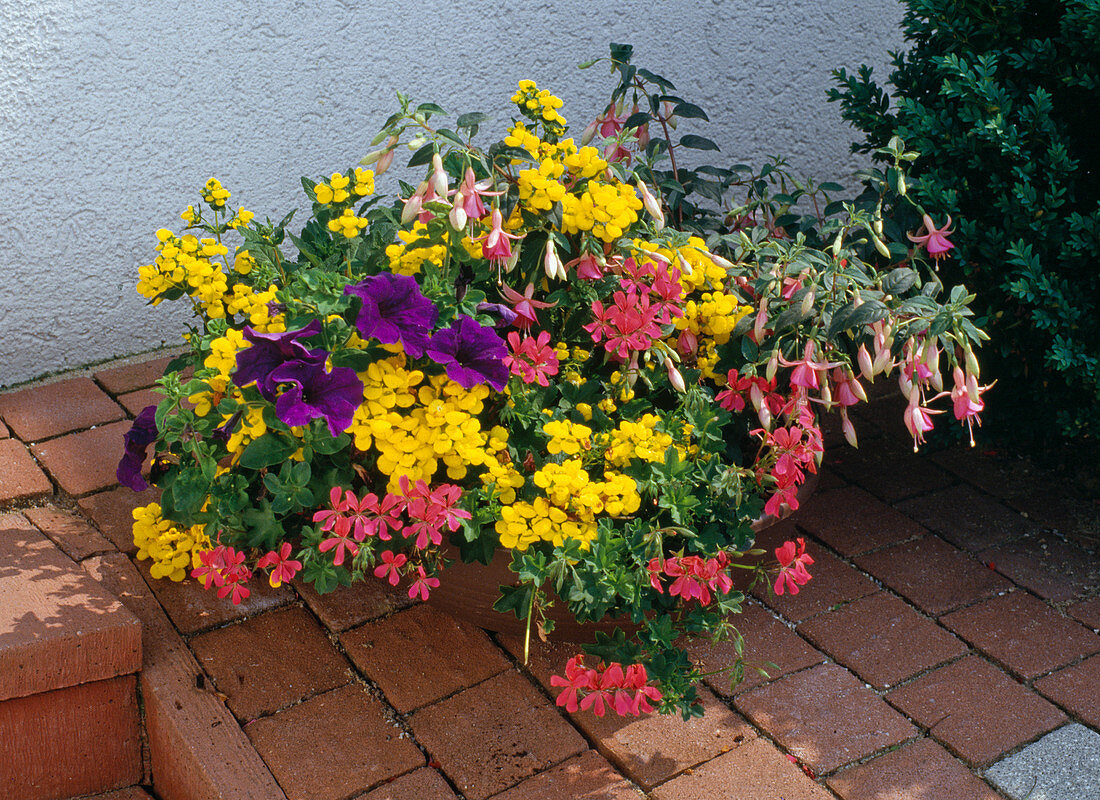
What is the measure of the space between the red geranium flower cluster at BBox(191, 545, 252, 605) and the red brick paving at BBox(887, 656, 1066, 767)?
1.27 m

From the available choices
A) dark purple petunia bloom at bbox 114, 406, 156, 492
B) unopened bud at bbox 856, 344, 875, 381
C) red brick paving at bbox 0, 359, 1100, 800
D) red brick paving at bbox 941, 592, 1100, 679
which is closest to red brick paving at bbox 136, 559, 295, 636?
red brick paving at bbox 0, 359, 1100, 800

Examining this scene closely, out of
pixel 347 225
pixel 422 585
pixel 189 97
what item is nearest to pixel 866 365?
pixel 422 585

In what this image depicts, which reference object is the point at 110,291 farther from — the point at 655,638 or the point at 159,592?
the point at 655,638

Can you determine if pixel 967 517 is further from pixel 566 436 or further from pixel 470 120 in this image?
pixel 470 120

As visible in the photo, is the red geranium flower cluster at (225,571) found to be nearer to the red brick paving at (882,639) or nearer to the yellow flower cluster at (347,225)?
the yellow flower cluster at (347,225)

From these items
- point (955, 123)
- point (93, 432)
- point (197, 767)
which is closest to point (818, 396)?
point (955, 123)

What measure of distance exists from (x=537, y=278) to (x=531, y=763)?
89 centimetres

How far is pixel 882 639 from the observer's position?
2.07 metres

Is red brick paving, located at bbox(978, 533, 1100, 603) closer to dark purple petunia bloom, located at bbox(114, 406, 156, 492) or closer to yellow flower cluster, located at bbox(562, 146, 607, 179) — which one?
yellow flower cluster, located at bbox(562, 146, 607, 179)

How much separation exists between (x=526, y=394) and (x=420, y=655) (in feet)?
1.93

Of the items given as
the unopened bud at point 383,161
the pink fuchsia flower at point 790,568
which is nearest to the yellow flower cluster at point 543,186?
the unopened bud at point 383,161

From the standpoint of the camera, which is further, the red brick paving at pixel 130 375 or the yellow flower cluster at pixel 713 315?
the red brick paving at pixel 130 375

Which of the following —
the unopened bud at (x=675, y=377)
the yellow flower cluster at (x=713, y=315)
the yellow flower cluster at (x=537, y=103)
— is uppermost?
the yellow flower cluster at (x=537, y=103)

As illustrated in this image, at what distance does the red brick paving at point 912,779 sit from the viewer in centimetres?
170
